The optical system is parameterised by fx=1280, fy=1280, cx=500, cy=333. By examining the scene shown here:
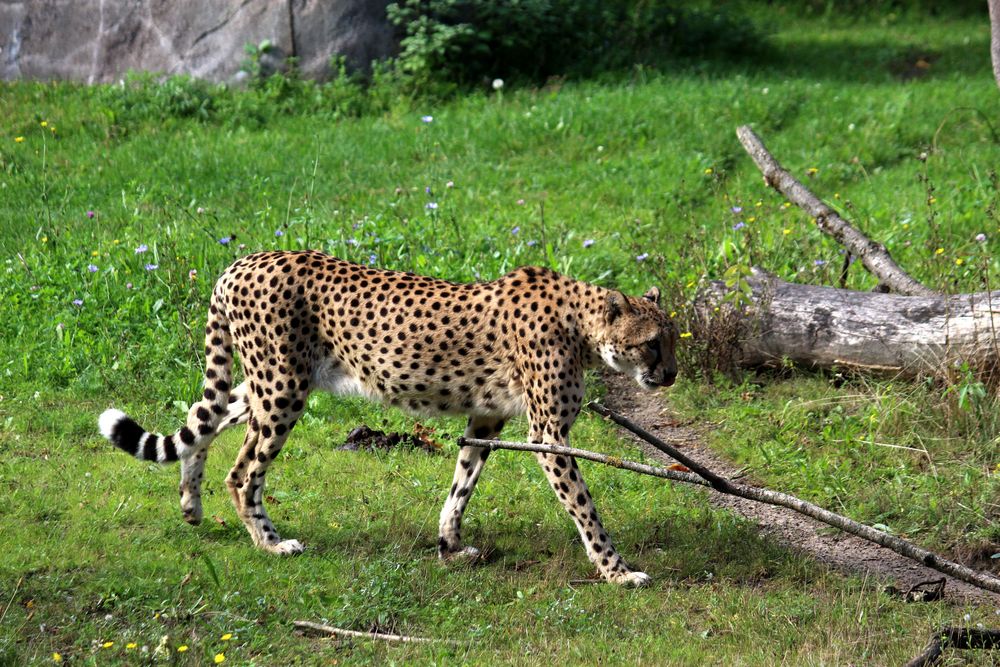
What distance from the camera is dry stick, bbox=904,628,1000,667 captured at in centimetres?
464

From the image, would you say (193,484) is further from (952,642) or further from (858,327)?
(858,327)

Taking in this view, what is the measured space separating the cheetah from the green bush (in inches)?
262

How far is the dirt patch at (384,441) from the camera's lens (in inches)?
294

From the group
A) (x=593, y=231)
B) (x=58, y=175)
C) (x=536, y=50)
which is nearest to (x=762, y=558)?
(x=593, y=231)


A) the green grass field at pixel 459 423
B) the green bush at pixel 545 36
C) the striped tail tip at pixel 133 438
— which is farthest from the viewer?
the green bush at pixel 545 36

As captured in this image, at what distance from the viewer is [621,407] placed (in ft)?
26.5

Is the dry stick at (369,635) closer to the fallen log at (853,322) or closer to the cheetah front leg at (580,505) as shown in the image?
the cheetah front leg at (580,505)

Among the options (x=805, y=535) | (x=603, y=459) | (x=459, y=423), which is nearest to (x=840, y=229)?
(x=805, y=535)

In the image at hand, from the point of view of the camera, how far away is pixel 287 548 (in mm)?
6180

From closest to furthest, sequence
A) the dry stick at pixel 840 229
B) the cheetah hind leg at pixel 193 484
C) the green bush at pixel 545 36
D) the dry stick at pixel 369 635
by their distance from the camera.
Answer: the dry stick at pixel 369 635, the cheetah hind leg at pixel 193 484, the dry stick at pixel 840 229, the green bush at pixel 545 36

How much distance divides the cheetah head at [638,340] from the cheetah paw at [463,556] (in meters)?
1.13

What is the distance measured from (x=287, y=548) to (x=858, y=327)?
144 inches

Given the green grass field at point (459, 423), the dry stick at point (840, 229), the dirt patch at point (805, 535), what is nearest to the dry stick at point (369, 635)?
the green grass field at point (459, 423)

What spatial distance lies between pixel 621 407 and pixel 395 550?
2.32 m
